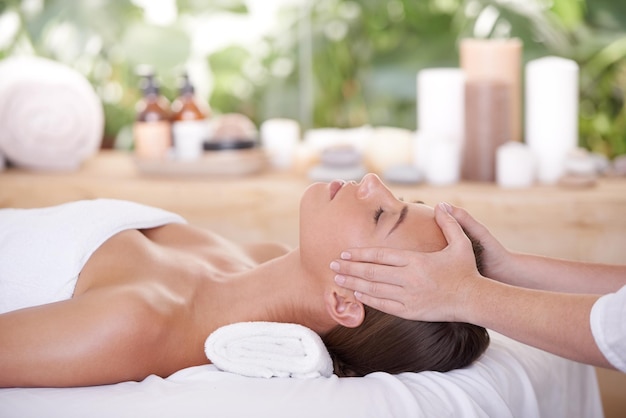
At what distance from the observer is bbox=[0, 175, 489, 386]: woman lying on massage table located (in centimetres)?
159

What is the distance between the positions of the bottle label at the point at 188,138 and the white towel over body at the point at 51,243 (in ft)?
3.50

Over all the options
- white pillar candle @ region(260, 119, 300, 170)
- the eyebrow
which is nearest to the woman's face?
the eyebrow

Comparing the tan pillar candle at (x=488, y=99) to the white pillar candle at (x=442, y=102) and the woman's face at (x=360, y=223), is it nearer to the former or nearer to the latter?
the white pillar candle at (x=442, y=102)

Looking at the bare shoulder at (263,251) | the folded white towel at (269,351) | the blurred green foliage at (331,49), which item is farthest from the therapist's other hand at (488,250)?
the blurred green foliage at (331,49)

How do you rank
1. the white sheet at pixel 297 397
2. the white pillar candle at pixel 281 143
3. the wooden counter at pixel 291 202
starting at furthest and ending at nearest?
the white pillar candle at pixel 281 143 < the wooden counter at pixel 291 202 < the white sheet at pixel 297 397

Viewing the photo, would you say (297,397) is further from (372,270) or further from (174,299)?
(174,299)

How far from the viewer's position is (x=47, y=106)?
10.4ft

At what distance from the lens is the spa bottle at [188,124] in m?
3.11

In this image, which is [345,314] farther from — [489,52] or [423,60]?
[423,60]

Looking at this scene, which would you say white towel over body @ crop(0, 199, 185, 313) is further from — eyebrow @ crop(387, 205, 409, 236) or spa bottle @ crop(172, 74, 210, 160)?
spa bottle @ crop(172, 74, 210, 160)

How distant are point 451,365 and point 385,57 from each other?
222 cm

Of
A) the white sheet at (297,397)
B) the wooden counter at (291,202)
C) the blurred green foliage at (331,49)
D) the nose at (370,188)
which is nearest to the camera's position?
the white sheet at (297,397)

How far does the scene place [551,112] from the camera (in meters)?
2.88

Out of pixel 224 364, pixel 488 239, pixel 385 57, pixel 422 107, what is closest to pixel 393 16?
pixel 385 57
